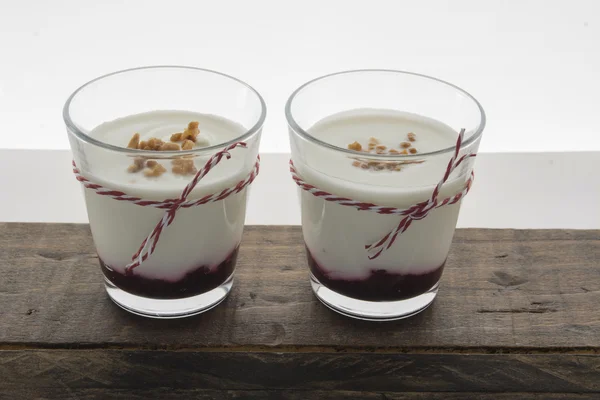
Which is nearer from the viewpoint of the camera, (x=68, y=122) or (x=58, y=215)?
(x=68, y=122)

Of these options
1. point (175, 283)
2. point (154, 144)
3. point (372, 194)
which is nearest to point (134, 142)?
point (154, 144)

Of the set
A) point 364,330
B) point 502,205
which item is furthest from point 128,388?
point 502,205

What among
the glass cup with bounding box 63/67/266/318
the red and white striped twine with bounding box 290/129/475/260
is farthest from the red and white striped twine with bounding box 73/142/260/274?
the red and white striped twine with bounding box 290/129/475/260

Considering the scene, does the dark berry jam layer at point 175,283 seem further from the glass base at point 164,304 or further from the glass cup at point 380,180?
the glass cup at point 380,180

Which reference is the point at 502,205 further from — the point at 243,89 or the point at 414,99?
the point at 243,89

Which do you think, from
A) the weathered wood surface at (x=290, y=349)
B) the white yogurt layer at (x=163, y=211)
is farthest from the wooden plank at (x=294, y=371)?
the white yogurt layer at (x=163, y=211)

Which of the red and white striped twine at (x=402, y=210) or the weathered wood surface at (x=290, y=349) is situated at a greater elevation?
the red and white striped twine at (x=402, y=210)

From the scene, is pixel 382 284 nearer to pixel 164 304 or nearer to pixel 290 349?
pixel 290 349
